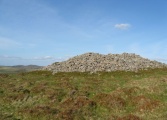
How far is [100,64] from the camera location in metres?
70.2

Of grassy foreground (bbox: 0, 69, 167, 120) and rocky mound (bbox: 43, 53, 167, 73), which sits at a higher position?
rocky mound (bbox: 43, 53, 167, 73)

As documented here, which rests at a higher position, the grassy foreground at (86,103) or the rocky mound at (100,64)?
the rocky mound at (100,64)

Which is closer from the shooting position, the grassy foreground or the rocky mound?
the grassy foreground

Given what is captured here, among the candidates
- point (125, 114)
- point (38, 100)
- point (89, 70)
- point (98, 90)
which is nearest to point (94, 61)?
point (89, 70)

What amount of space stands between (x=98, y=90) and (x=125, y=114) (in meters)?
10.5

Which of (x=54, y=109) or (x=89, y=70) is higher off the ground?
(x=89, y=70)

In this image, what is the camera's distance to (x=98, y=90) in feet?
123

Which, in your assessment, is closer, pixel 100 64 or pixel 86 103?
pixel 86 103

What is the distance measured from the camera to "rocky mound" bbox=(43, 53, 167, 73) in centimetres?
6617

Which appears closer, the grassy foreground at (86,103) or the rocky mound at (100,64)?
the grassy foreground at (86,103)

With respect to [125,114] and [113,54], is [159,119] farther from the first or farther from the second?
[113,54]

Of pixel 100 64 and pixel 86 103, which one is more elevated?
pixel 100 64

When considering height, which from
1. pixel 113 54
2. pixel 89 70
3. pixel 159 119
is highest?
pixel 113 54

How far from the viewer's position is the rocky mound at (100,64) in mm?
66169
